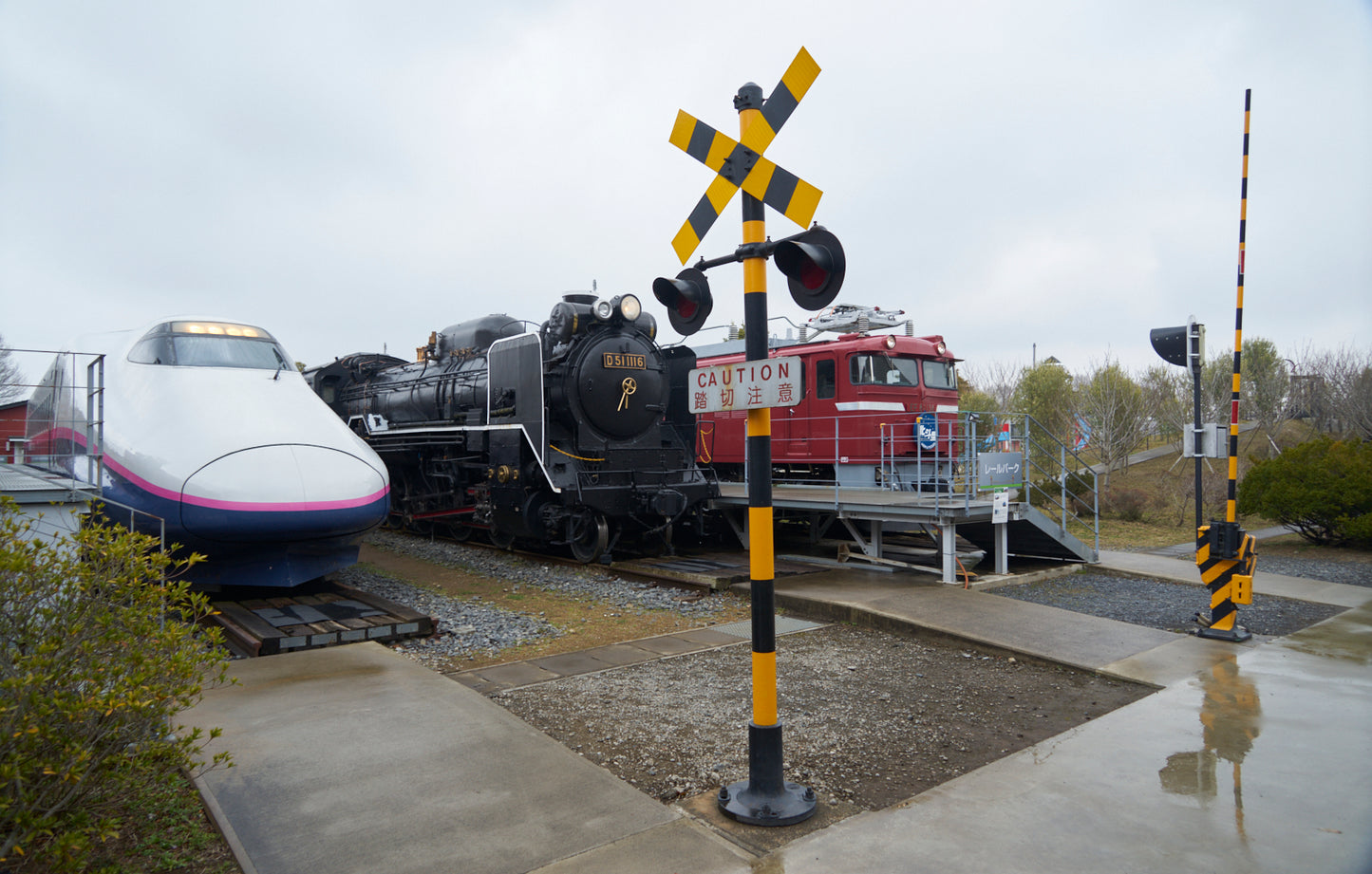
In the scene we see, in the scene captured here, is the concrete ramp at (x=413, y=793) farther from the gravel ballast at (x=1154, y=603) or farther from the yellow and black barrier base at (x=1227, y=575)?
the gravel ballast at (x=1154, y=603)

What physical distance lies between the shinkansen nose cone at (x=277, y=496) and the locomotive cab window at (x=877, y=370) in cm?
702

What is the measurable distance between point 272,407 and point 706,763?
6.13 metres

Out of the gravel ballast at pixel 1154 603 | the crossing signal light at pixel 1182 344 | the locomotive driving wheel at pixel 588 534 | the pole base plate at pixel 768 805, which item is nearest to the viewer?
the pole base plate at pixel 768 805

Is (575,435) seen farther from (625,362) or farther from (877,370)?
(877,370)

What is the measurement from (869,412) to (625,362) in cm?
366

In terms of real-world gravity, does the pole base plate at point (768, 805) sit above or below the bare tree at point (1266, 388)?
below

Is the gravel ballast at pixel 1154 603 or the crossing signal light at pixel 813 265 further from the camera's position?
the gravel ballast at pixel 1154 603

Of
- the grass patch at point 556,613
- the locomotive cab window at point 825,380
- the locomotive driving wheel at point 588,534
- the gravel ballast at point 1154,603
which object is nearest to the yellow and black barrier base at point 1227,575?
the gravel ballast at point 1154,603

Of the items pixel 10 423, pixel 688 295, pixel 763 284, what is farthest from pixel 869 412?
pixel 10 423

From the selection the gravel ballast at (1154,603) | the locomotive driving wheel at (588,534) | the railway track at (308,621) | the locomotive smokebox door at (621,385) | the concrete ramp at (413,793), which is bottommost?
the gravel ballast at (1154,603)

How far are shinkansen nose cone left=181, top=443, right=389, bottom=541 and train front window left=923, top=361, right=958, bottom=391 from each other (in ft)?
27.7

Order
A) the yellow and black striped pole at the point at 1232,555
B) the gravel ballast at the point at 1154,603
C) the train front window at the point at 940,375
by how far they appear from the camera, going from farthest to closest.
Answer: the train front window at the point at 940,375, the gravel ballast at the point at 1154,603, the yellow and black striped pole at the point at 1232,555

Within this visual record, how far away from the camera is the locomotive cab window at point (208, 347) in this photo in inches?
333

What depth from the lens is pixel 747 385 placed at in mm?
3711
